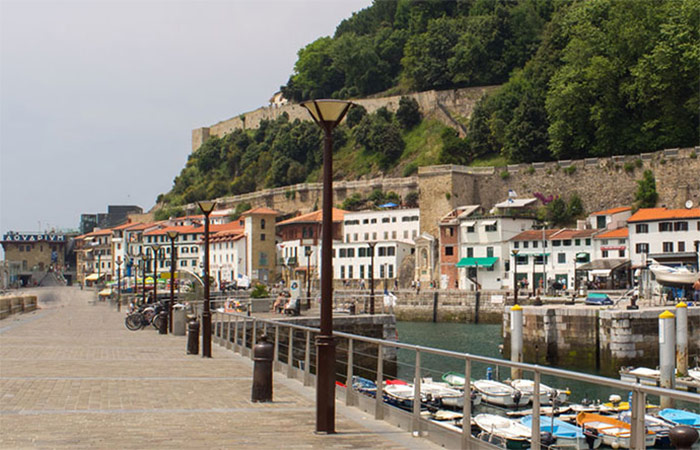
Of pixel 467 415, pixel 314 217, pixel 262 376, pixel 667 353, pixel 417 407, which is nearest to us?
pixel 467 415

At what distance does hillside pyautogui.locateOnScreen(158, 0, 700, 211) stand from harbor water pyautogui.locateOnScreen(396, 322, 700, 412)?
22.1 meters

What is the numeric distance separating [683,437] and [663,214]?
2297 inches

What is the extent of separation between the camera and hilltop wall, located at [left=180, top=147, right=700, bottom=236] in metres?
65.3

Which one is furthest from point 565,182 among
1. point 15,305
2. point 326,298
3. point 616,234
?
point 326,298

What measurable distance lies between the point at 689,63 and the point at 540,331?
35504 mm

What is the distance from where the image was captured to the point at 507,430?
17078 millimetres

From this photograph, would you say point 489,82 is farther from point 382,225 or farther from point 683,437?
point 683,437

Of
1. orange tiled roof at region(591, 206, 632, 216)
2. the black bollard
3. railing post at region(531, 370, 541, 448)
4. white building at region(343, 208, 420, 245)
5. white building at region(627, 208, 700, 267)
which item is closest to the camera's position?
the black bollard

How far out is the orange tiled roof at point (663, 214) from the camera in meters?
58.6

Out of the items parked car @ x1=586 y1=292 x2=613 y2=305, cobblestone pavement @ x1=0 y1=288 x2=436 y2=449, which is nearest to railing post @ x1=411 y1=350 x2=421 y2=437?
cobblestone pavement @ x1=0 y1=288 x2=436 y2=449

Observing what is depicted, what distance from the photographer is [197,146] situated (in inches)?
5586

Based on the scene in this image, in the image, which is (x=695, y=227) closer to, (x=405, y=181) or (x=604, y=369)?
(x=604, y=369)

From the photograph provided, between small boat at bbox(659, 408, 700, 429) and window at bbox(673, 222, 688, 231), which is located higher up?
window at bbox(673, 222, 688, 231)

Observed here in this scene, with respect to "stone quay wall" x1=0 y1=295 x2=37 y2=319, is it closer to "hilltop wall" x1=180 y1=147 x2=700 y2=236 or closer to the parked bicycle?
the parked bicycle
